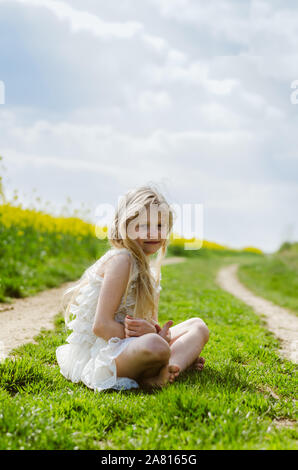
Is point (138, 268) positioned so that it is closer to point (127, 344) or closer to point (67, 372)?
point (127, 344)

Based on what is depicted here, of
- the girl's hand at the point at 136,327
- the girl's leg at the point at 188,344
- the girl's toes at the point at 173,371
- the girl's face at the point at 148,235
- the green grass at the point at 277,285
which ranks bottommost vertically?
the green grass at the point at 277,285

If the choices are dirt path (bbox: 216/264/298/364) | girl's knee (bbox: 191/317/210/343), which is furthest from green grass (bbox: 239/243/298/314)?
girl's knee (bbox: 191/317/210/343)

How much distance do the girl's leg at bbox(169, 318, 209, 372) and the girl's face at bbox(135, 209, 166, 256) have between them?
2.55 ft

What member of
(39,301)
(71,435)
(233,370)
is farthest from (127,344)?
(39,301)

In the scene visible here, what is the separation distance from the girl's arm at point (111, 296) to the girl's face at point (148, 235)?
0.23 metres

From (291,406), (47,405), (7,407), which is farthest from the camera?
(291,406)

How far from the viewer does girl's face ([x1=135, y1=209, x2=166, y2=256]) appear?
340 cm

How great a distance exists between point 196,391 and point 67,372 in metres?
1.23

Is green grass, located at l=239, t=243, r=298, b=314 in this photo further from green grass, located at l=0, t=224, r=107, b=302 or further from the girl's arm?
the girl's arm

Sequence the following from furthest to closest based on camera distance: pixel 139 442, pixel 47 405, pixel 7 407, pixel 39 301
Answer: pixel 39 301 → pixel 47 405 → pixel 7 407 → pixel 139 442

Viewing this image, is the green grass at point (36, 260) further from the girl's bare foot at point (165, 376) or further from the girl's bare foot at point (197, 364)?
the girl's bare foot at point (165, 376)

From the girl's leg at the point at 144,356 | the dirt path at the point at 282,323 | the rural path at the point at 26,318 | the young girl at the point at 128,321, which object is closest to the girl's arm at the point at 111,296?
the young girl at the point at 128,321

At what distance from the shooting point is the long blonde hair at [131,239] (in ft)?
11.0

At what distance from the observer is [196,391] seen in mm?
2936
